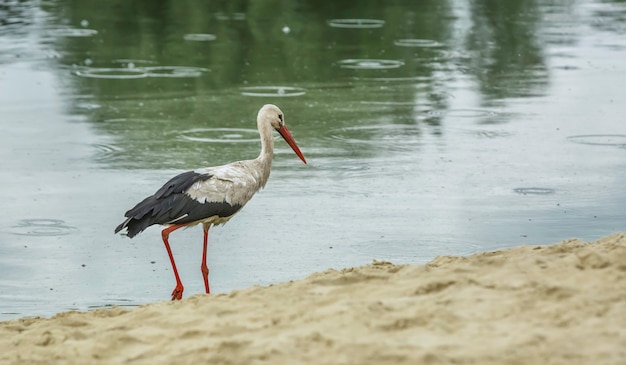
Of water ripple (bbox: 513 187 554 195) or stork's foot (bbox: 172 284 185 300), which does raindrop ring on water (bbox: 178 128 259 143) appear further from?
stork's foot (bbox: 172 284 185 300)

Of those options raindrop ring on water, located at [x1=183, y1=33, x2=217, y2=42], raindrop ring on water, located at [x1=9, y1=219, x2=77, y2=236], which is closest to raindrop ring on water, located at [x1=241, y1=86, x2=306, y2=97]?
raindrop ring on water, located at [x1=183, y1=33, x2=217, y2=42]

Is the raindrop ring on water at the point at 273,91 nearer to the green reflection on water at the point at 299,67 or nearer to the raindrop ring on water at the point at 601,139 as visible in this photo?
the green reflection on water at the point at 299,67

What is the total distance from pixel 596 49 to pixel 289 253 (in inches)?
412

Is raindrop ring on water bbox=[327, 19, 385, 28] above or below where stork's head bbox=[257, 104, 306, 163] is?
below

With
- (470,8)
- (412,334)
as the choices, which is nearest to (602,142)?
(412,334)

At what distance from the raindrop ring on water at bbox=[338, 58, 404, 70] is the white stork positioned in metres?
7.81

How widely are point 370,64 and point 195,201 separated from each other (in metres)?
8.75

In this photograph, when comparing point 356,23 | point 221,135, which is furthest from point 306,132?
point 356,23

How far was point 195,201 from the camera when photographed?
918 cm

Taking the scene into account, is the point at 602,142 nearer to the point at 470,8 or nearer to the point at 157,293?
the point at 157,293

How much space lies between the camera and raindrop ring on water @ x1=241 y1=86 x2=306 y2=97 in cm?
1568

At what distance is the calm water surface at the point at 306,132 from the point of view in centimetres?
992

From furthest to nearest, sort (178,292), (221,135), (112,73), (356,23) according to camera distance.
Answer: (356,23), (112,73), (221,135), (178,292)

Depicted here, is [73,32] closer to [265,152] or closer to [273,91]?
[273,91]
